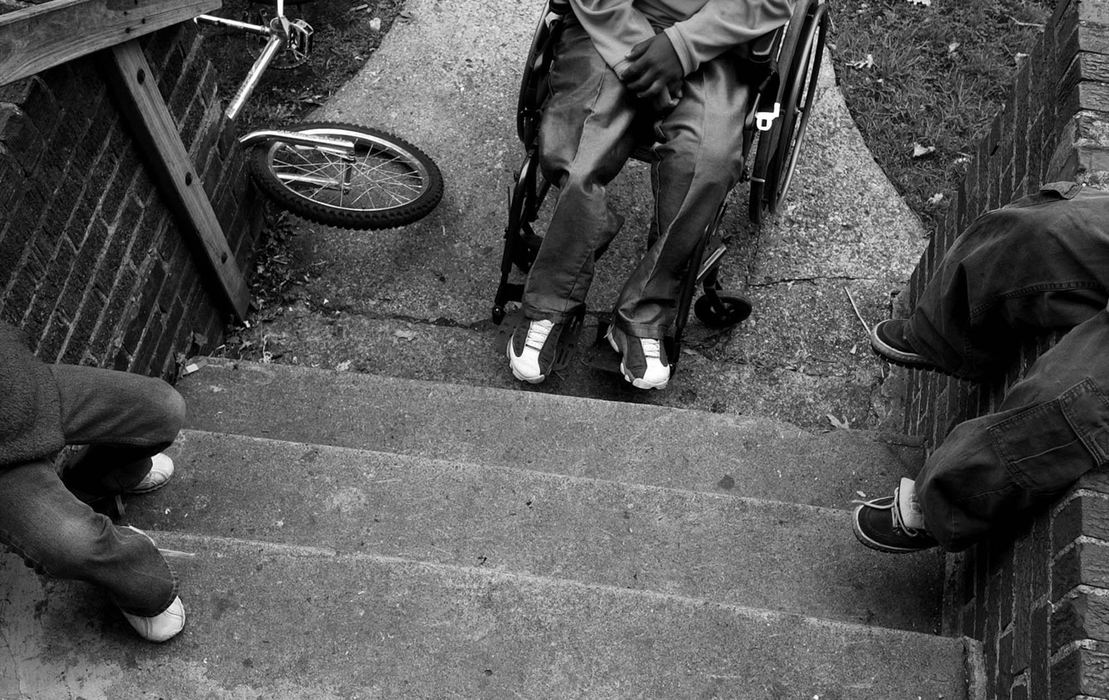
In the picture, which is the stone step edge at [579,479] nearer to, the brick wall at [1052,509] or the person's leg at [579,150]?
the brick wall at [1052,509]

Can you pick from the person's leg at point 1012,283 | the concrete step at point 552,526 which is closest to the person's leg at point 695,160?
the person's leg at point 1012,283

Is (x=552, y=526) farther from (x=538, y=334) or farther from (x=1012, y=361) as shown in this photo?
(x=1012, y=361)

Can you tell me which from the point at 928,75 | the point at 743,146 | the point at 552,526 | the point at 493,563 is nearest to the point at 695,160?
the point at 743,146

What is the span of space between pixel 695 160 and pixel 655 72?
0.90 ft

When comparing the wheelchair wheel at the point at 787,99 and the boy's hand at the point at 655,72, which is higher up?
the boy's hand at the point at 655,72

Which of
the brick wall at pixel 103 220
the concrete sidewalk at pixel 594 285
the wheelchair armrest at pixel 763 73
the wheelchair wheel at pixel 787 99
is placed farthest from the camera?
the concrete sidewalk at pixel 594 285

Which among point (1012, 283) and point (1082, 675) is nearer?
point (1082, 675)

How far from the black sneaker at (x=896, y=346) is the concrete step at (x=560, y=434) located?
9.4 inches

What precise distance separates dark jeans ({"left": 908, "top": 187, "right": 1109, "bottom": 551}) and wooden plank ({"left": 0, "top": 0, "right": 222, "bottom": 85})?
2131 millimetres

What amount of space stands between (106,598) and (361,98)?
8.17 ft

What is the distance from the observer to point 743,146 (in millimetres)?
3059

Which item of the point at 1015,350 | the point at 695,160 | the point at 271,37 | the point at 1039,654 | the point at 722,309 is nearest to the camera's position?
the point at 1039,654

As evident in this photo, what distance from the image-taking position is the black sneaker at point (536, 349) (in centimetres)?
A: 317

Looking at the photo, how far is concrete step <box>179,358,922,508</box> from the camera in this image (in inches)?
109
